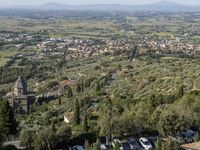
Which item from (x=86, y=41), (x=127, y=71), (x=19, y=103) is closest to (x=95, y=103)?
(x=19, y=103)

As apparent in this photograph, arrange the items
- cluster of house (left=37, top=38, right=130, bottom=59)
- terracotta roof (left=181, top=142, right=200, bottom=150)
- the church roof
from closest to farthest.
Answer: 1. terracotta roof (left=181, top=142, right=200, bottom=150)
2. the church roof
3. cluster of house (left=37, top=38, right=130, bottom=59)

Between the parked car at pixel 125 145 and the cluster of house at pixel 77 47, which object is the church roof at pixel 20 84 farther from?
the cluster of house at pixel 77 47

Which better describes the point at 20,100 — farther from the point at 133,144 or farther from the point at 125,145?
the point at 133,144

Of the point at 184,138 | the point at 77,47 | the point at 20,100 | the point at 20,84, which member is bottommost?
the point at 77,47

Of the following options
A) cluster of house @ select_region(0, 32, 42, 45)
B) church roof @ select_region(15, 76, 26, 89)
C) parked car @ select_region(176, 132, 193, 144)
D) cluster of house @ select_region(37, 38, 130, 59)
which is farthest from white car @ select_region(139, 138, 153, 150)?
cluster of house @ select_region(0, 32, 42, 45)

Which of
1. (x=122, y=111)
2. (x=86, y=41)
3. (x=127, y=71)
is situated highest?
(x=122, y=111)

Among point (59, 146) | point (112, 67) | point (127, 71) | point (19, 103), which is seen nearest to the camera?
point (59, 146)

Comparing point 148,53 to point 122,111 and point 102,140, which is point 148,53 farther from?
point 102,140

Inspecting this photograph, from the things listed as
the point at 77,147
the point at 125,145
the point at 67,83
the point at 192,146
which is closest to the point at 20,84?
the point at 67,83

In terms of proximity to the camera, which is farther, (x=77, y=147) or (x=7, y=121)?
(x=7, y=121)

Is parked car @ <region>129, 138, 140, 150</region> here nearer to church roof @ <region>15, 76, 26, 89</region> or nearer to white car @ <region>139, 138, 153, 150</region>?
white car @ <region>139, 138, 153, 150</region>

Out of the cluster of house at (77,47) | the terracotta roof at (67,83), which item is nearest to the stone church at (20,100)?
the terracotta roof at (67,83)
